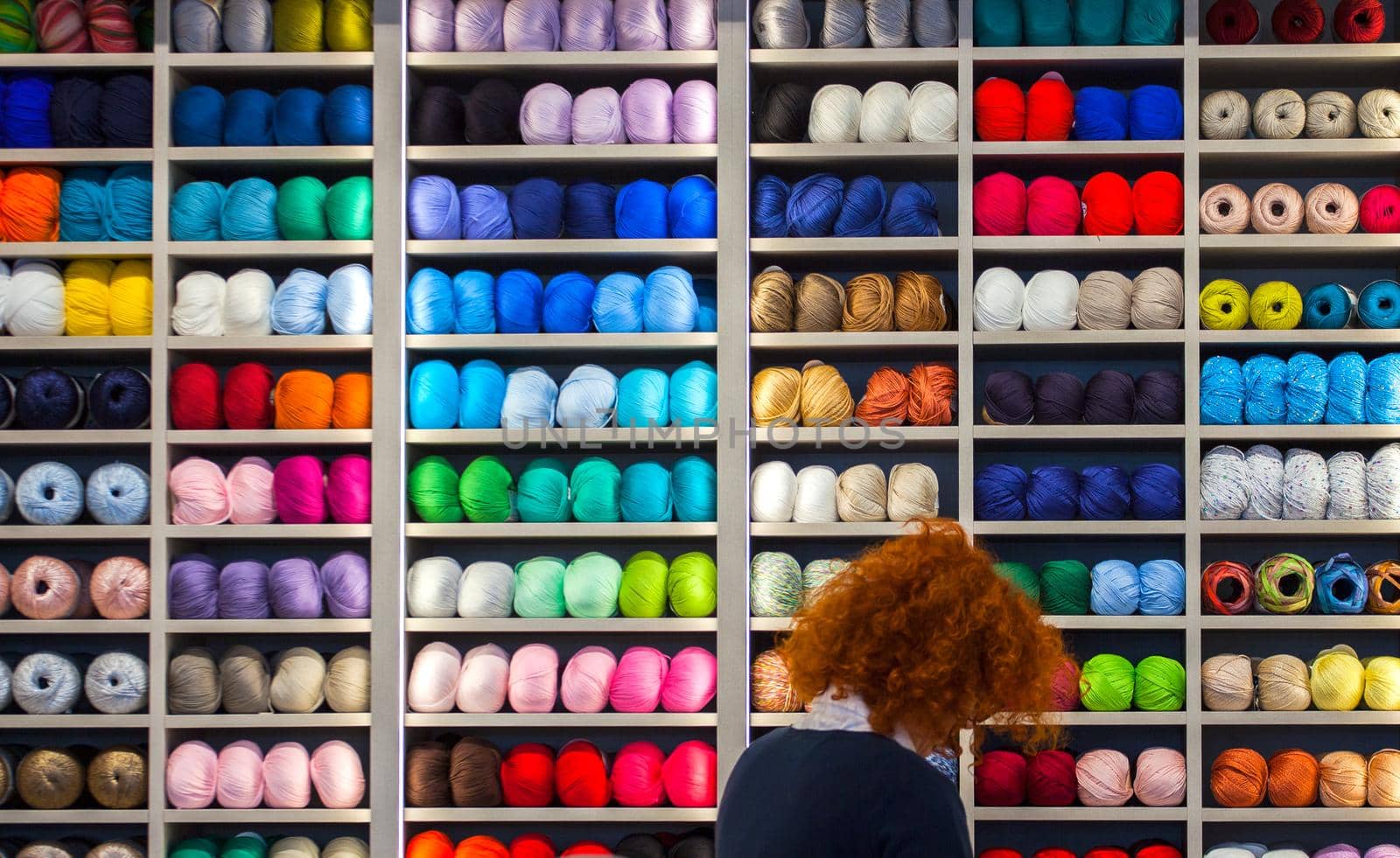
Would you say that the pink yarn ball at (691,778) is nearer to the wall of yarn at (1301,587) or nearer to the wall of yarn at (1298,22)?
the wall of yarn at (1301,587)

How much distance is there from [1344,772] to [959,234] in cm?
174

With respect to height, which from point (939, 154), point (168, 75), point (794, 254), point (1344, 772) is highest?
point (168, 75)

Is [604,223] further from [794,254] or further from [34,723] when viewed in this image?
[34,723]

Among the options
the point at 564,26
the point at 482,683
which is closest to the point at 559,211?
the point at 564,26

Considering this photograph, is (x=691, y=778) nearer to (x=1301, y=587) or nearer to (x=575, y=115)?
(x=1301, y=587)

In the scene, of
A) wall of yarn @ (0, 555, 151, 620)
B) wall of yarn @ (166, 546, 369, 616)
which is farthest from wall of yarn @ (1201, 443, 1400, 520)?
wall of yarn @ (0, 555, 151, 620)

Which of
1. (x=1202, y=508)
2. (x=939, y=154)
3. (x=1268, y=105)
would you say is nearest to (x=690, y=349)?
(x=939, y=154)

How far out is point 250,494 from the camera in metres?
3.13

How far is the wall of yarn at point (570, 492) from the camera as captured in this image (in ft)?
10.2

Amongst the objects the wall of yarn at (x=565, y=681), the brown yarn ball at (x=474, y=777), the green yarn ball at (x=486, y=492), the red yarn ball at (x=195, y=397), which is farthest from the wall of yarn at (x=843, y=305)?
the red yarn ball at (x=195, y=397)

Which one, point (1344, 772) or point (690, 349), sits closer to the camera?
point (1344, 772)

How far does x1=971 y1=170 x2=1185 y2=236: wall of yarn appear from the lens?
122 inches

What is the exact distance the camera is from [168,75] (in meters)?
3.19

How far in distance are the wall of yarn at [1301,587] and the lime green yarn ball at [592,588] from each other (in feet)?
5.23
